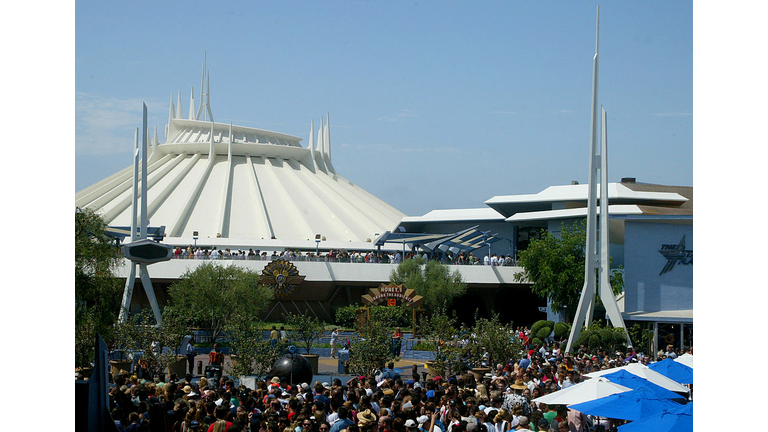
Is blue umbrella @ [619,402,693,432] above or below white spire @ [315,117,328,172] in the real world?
below

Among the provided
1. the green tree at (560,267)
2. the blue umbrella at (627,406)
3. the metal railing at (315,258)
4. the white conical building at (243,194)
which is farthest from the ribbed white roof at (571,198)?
the blue umbrella at (627,406)

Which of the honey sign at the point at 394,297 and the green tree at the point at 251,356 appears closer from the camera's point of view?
the green tree at the point at 251,356

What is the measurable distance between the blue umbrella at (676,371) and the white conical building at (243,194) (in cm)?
3379

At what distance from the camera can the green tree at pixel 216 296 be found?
32.7m

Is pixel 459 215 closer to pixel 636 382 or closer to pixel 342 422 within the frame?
pixel 636 382

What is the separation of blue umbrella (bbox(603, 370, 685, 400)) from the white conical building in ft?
115

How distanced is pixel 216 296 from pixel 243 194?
24890 mm

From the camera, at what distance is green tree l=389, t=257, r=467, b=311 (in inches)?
1555

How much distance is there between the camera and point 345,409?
31.4 ft

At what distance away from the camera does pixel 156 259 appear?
2736 cm

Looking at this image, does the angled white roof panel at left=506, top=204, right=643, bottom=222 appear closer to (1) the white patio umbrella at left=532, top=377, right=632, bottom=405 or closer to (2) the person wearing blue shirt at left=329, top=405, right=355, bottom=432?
(1) the white patio umbrella at left=532, top=377, right=632, bottom=405

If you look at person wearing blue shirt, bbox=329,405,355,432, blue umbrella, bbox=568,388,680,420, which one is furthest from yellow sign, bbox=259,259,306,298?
person wearing blue shirt, bbox=329,405,355,432

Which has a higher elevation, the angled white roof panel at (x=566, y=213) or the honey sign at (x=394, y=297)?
the angled white roof panel at (x=566, y=213)

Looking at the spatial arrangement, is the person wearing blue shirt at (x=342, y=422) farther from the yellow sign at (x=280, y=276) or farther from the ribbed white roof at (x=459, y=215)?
the ribbed white roof at (x=459, y=215)
